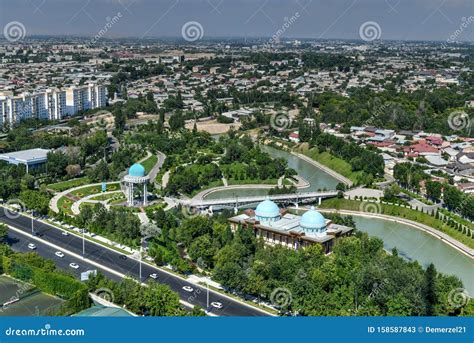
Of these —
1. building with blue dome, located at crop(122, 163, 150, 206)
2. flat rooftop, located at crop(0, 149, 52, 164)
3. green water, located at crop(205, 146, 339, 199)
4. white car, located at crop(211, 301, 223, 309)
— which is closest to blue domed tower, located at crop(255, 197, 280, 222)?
building with blue dome, located at crop(122, 163, 150, 206)

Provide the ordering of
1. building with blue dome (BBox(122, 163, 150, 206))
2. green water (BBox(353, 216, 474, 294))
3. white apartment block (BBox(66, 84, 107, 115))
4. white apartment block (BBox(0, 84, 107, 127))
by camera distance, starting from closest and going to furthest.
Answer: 1. green water (BBox(353, 216, 474, 294))
2. building with blue dome (BBox(122, 163, 150, 206))
3. white apartment block (BBox(0, 84, 107, 127))
4. white apartment block (BBox(66, 84, 107, 115))

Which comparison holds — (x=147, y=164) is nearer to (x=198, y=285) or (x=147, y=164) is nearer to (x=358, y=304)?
(x=198, y=285)

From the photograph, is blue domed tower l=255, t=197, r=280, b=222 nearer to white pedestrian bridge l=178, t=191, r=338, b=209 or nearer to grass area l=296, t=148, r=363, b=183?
white pedestrian bridge l=178, t=191, r=338, b=209

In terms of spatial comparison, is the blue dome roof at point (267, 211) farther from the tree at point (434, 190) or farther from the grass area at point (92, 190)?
the grass area at point (92, 190)

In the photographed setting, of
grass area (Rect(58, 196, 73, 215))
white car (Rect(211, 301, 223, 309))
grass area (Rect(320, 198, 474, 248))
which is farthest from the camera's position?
→ grass area (Rect(58, 196, 73, 215))

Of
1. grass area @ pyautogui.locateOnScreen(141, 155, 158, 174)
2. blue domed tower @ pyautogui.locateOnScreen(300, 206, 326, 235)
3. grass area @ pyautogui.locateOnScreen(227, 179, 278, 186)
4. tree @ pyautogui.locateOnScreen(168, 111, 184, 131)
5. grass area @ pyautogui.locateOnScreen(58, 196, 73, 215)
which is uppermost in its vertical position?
tree @ pyautogui.locateOnScreen(168, 111, 184, 131)

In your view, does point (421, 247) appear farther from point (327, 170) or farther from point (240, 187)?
point (327, 170)

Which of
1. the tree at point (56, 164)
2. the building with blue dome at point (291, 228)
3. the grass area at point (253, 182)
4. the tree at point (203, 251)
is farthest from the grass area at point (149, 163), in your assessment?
the tree at point (203, 251)
